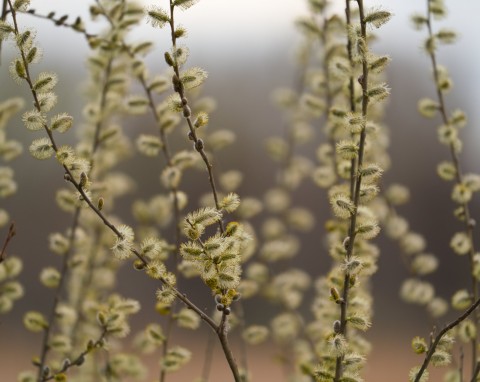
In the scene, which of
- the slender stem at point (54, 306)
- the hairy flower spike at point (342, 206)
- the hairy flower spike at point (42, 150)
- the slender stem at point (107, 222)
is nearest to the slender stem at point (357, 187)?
the hairy flower spike at point (342, 206)

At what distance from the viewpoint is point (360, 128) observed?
1.00 m

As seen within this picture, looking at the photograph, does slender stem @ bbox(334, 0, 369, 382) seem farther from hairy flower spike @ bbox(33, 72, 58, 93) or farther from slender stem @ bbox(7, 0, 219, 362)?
hairy flower spike @ bbox(33, 72, 58, 93)

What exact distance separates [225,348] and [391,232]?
32.5 inches

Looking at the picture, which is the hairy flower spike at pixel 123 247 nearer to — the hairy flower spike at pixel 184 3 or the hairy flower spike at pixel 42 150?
the hairy flower spike at pixel 42 150

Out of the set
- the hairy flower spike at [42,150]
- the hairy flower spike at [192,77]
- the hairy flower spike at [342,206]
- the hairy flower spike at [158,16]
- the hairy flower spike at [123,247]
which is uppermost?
the hairy flower spike at [158,16]

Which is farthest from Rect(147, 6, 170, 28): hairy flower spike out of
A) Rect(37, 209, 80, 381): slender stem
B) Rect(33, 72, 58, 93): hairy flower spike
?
Rect(37, 209, 80, 381): slender stem

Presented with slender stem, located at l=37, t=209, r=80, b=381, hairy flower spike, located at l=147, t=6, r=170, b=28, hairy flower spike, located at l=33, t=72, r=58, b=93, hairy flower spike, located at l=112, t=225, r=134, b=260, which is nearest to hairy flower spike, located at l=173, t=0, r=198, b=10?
hairy flower spike, located at l=147, t=6, r=170, b=28

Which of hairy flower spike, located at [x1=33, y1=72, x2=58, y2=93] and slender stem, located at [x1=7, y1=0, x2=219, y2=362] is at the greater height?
hairy flower spike, located at [x1=33, y1=72, x2=58, y2=93]

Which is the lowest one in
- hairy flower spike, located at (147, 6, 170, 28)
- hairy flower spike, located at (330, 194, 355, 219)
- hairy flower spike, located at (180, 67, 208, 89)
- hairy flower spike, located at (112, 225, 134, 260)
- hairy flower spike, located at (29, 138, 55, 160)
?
hairy flower spike, located at (112, 225, 134, 260)

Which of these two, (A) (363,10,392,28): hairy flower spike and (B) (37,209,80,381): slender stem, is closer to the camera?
(A) (363,10,392,28): hairy flower spike

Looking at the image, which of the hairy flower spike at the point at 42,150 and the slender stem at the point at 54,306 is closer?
the hairy flower spike at the point at 42,150

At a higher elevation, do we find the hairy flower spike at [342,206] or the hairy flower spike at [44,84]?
the hairy flower spike at [44,84]

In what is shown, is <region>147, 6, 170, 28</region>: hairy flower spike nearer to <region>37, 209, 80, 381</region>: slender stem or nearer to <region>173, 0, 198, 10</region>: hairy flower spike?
<region>173, 0, 198, 10</region>: hairy flower spike

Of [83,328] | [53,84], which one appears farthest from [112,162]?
[53,84]
